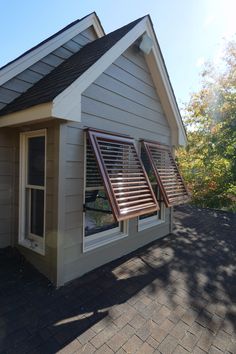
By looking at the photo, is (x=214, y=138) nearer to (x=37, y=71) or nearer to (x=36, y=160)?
(x=37, y=71)

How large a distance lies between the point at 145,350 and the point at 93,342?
50 centimetres

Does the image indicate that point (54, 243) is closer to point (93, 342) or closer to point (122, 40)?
point (93, 342)

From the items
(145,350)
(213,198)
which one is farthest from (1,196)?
(213,198)

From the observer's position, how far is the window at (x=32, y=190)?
3600 millimetres

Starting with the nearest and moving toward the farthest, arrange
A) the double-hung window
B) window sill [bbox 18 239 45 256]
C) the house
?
1. the house
2. the double-hung window
3. window sill [bbox 18 239 45 256]

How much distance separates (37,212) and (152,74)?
152 inches

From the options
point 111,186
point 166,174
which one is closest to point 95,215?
point 111,186

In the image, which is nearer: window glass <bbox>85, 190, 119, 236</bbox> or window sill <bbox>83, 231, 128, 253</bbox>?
window sill <bbox>83, 231, 128, 253</bbox>

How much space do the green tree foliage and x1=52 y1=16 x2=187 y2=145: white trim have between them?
22.7ft

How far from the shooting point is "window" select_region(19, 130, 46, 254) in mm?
3600

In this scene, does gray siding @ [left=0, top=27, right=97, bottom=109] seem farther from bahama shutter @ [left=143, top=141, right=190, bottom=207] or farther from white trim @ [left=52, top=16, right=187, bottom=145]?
bahama shutter @ [left=143, top=141, right=190, bottom=207]

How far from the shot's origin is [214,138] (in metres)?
12.2

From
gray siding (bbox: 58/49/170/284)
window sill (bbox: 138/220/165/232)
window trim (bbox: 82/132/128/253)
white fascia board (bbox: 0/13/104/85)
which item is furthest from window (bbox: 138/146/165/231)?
white fascia board (bbox: 0/13/104/85)

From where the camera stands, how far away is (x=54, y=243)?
10.5 feet
